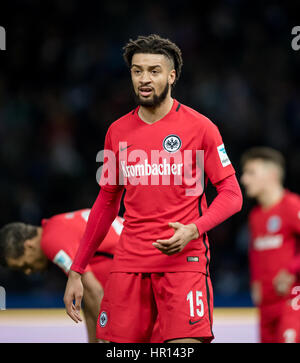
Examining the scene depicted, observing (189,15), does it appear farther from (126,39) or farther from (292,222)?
(292,222)

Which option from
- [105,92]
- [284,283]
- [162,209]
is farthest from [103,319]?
[105,92]

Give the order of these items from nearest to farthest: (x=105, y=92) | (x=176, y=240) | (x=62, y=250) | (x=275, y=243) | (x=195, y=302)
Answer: (x=176, y=240) → (x=195, y=302) → (x=62, y=250) → (x=275, y=243) → (x=105, y=92)

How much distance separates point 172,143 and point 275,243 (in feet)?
6.64

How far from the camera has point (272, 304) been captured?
474 cm

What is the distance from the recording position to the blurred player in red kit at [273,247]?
444 centimetres

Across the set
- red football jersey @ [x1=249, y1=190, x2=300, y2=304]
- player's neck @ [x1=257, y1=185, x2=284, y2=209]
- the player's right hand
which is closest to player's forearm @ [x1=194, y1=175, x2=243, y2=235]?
the player's right hand

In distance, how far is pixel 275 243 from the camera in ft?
15.7

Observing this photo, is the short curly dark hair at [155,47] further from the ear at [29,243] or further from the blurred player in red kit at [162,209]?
the ear at [29,243]

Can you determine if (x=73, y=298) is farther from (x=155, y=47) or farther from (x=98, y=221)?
(x=155, y=47)

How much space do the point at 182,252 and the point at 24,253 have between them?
181cm

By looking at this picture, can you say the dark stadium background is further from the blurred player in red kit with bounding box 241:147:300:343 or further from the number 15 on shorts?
the number 15 on shorts

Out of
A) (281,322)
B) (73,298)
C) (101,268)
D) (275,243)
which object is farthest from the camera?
(275,243)

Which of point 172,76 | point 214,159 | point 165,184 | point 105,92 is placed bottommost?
point 165,184

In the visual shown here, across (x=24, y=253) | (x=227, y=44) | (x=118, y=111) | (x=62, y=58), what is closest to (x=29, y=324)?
(x=24, y=253)
